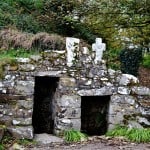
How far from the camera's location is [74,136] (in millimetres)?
10320

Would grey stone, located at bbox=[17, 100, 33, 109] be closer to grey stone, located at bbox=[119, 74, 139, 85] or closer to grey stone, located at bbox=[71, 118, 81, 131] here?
grey stone, located at bbox=[71, 118, 81, 131]

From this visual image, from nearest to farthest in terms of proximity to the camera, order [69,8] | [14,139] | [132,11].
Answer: [14,139] < [132,11] < [69,8]

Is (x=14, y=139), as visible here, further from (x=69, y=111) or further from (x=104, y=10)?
(x=104, y=10)

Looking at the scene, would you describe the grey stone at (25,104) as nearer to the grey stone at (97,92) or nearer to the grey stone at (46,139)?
the grey stone at (46,139)

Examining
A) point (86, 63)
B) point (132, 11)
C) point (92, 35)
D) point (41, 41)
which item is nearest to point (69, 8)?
point (92, 35)

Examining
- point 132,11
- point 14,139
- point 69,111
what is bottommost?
point 14,139

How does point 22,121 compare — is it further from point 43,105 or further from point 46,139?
point 43,105

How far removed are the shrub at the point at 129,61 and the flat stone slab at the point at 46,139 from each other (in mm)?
3408

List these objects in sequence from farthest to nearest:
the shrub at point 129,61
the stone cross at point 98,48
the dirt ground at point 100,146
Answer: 1. the shrub at point 129,61
2. the stone cross at point 98,48
3. the dirt ground at point 100,146

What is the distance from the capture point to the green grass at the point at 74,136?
10258mm

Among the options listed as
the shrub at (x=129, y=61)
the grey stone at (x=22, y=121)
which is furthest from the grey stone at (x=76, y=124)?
the shrub at (x=129, y=61)

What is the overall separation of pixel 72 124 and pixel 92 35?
484 cm

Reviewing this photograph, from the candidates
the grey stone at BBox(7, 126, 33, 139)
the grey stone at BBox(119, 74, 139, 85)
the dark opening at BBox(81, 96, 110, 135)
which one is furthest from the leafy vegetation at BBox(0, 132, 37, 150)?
the grey stone at BBox(119, 74, 139, 85)

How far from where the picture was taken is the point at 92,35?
14.7 metres
